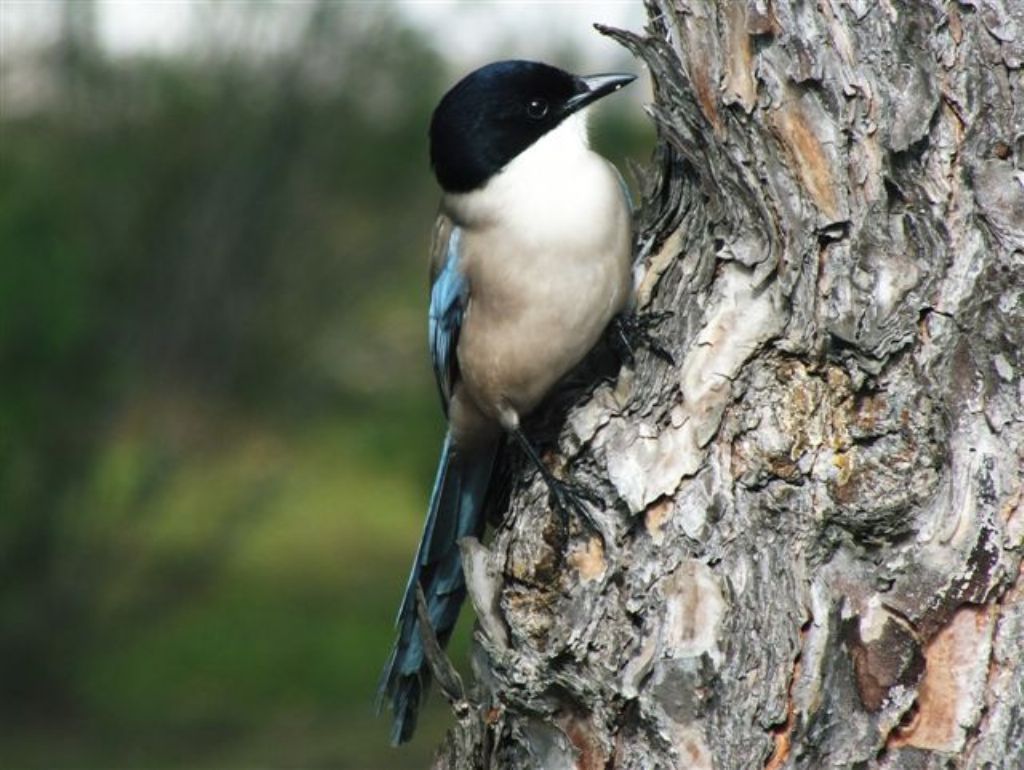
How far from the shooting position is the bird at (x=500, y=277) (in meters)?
3.65

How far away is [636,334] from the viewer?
3420 mm

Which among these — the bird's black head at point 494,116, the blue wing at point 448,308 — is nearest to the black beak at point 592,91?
the bird's black head at point 494,116

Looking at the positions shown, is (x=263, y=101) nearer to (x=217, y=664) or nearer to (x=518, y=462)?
(x=217, y=664)

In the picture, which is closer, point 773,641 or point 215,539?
point 773,641

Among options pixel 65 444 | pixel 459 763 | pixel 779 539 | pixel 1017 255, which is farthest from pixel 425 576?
pixel 65 444

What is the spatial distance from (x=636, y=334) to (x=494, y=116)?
782mm

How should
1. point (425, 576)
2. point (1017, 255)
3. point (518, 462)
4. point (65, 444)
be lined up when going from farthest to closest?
point (65, 444) < point (425, 576) < point (518, 462) < point (1017, 255)

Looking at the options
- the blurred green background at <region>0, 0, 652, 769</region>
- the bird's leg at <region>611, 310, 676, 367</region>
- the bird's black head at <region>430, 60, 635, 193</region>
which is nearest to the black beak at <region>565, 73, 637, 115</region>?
the bird's black head at <region>430, 60, 635, 193</region>

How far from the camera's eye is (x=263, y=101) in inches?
316

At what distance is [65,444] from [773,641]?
18.0 feet

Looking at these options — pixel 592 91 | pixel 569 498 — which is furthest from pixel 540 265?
pixel 569 498

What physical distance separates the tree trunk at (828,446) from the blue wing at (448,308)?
0.91m

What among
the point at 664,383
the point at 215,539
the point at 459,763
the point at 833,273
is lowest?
the point at 215,539

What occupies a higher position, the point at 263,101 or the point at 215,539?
the point at 263,101
